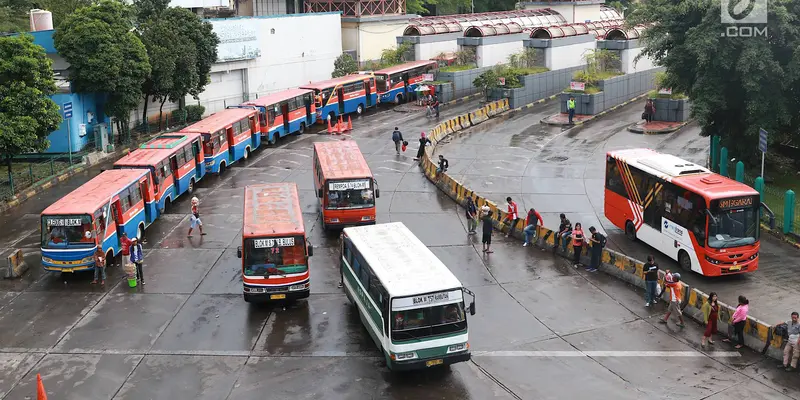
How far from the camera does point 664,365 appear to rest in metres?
20.7

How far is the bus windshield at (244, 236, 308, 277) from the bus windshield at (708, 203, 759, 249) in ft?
41.1

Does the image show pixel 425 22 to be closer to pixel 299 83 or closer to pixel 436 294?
pixel 299 83

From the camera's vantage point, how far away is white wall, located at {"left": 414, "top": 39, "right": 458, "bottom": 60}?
68.9m

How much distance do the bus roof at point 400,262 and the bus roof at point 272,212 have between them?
1988mm

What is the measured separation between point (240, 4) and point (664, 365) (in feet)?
197

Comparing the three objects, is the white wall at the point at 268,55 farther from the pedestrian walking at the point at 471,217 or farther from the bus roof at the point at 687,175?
the bus roof at the point at 687,175

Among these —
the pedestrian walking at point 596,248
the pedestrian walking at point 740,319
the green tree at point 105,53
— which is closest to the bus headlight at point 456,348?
the pedestrian walking at point 740,319

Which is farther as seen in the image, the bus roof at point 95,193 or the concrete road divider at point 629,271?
the bus roof at point 95,193

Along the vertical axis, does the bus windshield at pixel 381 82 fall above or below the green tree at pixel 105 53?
below

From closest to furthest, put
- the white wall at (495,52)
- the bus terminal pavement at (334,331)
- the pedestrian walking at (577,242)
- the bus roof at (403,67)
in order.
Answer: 1. the bus terminal pavement at (334,331)
2. the pedestrian walking at (577,242)
3. the bus roof at (403,67)
4. the white wall at (495,52)

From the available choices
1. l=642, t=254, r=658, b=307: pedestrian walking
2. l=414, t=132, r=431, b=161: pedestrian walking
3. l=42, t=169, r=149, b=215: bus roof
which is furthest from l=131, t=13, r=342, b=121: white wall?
l=642, t=254, r=658, b=307: pedestrian walking

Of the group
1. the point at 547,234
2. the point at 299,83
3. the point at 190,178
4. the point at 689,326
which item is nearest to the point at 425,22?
the point at 299,83

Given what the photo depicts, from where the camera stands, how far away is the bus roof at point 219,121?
41.6m

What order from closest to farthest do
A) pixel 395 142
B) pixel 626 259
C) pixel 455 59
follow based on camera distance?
1. pixel 626 259
2. pixel 395 142
3. pixel 455 59
